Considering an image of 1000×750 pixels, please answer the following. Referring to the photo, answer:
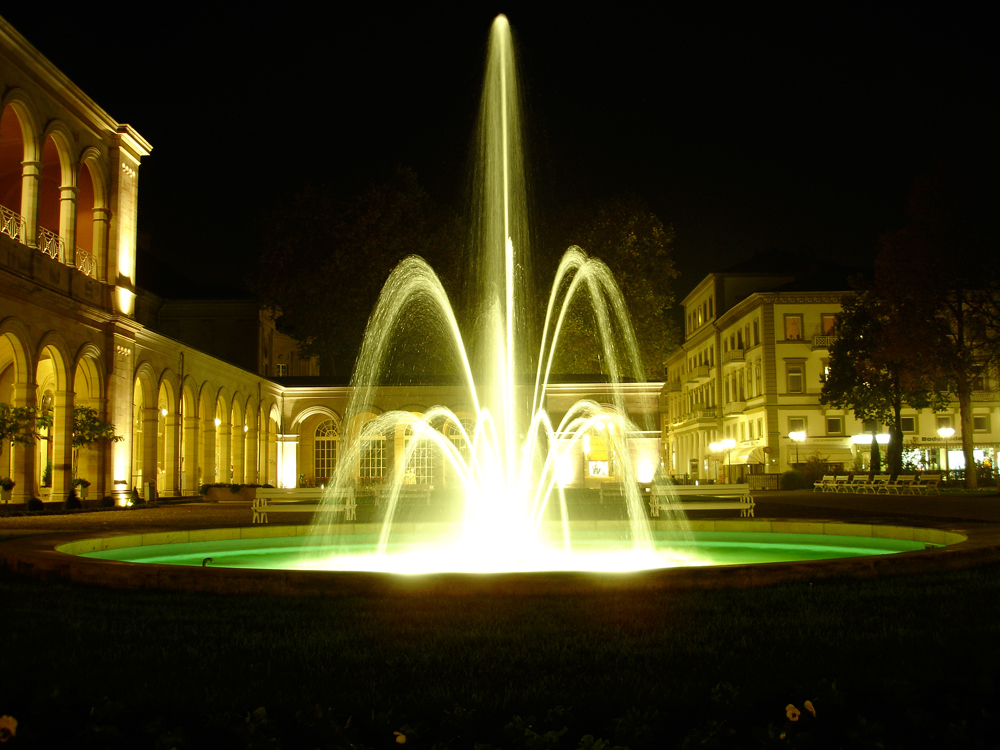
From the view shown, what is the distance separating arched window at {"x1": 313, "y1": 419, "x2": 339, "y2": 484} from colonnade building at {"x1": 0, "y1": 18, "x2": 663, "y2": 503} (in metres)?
0.86

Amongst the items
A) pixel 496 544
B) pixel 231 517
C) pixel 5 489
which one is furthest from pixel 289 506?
pixel 5 489

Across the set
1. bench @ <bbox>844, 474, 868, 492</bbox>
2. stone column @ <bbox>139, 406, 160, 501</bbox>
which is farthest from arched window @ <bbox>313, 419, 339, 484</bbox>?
bench @ <bbox>844, 474, 868, 492</bbox>

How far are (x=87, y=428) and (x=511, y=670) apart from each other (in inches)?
886

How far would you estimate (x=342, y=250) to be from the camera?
40750 millimetres

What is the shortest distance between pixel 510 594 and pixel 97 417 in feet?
70.5

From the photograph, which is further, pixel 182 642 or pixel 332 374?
pixel 332 374

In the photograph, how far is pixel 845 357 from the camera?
42562mm

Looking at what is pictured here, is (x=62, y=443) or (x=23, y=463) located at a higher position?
(x=62, y=443)

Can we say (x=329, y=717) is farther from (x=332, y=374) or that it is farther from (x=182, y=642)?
(x=332, y=374)

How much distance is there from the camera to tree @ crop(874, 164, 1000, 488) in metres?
31.7

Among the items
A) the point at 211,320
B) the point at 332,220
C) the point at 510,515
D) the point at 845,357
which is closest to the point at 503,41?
the point at 510,515

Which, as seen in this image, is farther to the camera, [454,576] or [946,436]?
[946,436]

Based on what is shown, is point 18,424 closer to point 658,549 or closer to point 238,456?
point 658,549

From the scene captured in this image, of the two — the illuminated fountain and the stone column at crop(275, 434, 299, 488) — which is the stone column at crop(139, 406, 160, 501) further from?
the stone column at crop(275, 434, 299, 488)
